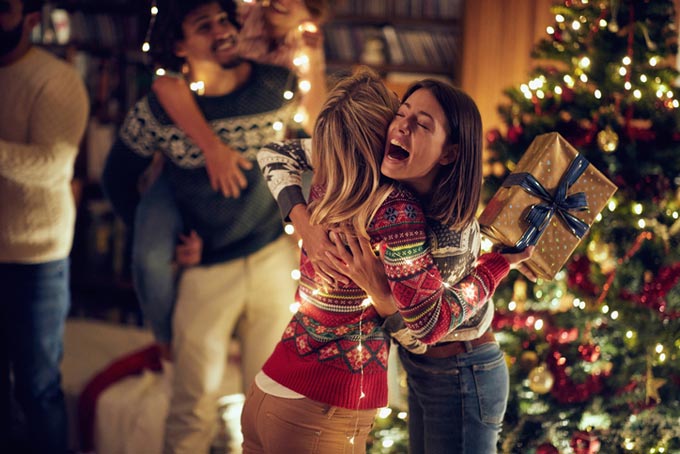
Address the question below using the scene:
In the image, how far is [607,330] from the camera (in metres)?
2.11

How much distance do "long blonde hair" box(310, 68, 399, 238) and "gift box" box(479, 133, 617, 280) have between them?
0.90ft

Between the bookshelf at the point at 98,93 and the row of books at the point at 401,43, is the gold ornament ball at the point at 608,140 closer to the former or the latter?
the row of books at the point at 401,43

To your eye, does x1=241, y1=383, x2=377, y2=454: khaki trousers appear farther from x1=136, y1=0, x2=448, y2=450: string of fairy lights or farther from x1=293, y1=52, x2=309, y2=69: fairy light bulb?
x1=293, y1=52, x2=309, y2=69: fairy light bulb

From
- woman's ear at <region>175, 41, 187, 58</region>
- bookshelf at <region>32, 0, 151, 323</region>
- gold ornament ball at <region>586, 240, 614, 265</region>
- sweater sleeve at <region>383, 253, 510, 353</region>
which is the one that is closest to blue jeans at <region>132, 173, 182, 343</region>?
woman's ear at <region>175, 41, 187, 58</region>

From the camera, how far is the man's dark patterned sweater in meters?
1.96

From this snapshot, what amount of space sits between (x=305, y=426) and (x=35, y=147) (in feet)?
3.73

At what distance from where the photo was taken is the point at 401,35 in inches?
149

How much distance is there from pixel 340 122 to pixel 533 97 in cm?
97

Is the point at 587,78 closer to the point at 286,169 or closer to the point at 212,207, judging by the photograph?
the point at 286,169

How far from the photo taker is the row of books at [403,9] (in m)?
3.77

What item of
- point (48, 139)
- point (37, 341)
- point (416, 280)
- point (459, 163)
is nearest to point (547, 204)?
point (459, 163)

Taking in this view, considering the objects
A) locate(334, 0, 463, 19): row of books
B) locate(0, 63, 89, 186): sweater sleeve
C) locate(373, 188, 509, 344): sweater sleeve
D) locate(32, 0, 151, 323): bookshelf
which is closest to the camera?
locate(373, 188, 509, 344): sweater sleeve

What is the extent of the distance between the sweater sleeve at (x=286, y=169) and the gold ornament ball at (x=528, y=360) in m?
0.95

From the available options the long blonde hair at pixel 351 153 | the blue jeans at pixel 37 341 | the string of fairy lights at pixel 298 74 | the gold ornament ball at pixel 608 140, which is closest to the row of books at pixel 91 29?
the string of fairy lights at pixel 298 74
